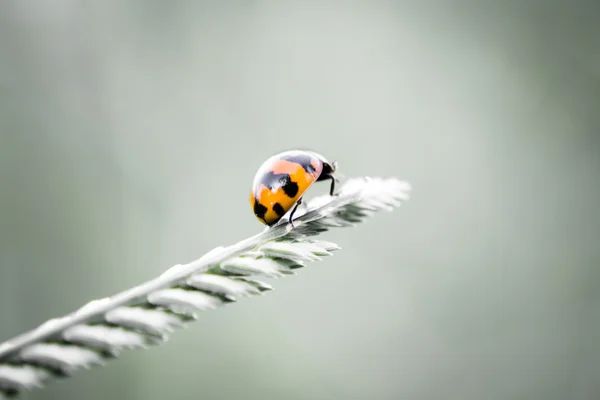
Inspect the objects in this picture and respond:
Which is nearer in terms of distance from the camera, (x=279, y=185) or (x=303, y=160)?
(x=279, y=185)

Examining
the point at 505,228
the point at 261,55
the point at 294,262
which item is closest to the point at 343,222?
the point at 294,262

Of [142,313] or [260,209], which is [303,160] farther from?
[142,313]

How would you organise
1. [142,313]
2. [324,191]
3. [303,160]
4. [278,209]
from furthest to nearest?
[324,191] → [303,160] → [278,209] → [142,313]

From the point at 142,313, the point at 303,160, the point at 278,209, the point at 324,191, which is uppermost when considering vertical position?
the point at 324,191

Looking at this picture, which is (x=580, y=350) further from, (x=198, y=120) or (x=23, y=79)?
(x=23, y=79)

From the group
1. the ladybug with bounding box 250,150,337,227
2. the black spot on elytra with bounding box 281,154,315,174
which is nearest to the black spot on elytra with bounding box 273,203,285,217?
the ladybug with bounding box 250,150,337,227

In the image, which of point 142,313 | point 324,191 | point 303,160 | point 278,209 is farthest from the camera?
point 324,191

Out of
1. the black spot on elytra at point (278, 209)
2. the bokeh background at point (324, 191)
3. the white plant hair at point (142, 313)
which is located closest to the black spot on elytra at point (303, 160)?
the black spot on elytra at point (278, 209)

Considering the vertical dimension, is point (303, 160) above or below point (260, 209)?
above

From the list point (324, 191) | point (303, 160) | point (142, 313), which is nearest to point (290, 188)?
point (303, 160)

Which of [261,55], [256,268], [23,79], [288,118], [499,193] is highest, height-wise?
[261,55]
